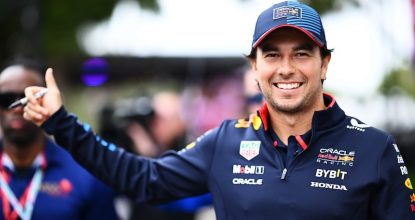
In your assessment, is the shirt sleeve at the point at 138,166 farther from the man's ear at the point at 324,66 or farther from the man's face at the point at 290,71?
the man's ear at the point at 324,66

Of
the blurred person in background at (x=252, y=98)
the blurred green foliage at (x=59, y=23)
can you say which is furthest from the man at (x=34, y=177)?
the blurred green foliage at (x=59, y=23)

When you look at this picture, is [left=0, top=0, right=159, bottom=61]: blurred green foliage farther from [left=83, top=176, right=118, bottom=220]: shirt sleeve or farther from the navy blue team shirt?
the navy blue team shirt

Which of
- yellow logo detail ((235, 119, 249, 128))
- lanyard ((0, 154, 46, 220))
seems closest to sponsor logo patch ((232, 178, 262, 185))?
yellow logo detail ((235, 119, 249, 128))

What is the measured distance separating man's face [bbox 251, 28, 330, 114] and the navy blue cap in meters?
0.03

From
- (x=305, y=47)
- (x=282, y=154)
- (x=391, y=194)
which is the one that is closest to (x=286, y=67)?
(x=305, y=47)

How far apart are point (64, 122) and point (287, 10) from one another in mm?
1223

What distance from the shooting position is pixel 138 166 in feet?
14.7

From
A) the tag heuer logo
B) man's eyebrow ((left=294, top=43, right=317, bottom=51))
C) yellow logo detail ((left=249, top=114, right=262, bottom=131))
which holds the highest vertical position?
man's eyebrow ((left=294, top=43, right=317, bottom=51))

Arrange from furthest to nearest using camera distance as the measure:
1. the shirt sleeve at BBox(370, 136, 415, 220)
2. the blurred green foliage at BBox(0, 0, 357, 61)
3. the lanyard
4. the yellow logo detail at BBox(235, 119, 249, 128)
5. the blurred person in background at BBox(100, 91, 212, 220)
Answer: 1. the blurred green foliage at BBox(0, 0, 357, 61)
2. the blurred person in background at BBox(100, 91, 212, 220)
3. the lanyard
4. the yellow logo detail at BBox(235, 119, 249, 128)
5. the shirt sleeve at BBox(370, 136, 415, 220)

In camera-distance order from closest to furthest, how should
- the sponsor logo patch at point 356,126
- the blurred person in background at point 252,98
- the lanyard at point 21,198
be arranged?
1. the sponsor logo patch at point 356,126
2. the lanyard at point 21,198
3. the blurred person in background at point 252,98

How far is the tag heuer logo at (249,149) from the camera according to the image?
421cm

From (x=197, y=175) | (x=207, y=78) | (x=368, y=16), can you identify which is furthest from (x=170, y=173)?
(x=368, y=16)

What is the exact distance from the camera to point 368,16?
19.9 m

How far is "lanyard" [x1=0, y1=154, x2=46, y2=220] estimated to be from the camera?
510 cm
